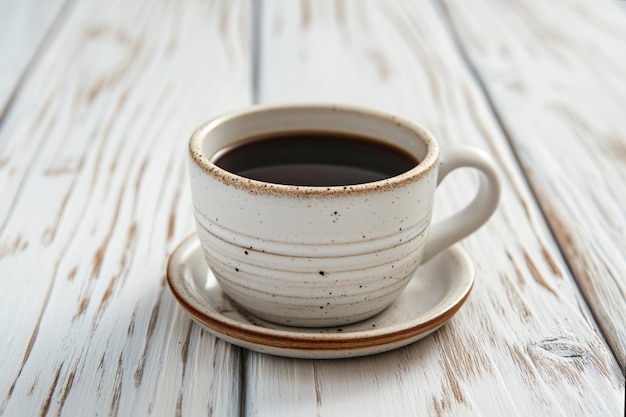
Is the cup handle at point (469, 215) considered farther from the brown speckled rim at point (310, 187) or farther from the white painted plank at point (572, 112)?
the white painted plank at point (572, 112)

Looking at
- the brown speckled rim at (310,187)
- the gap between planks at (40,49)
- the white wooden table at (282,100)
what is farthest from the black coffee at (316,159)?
the gap between planks at (40,49)

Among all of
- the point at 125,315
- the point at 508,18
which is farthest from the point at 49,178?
the point at 508,18

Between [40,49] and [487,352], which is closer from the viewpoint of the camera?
[487,352]

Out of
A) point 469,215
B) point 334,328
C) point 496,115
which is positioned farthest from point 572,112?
point 334,328

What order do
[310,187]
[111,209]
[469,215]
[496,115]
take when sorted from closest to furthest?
1. [310,187]
2. [469,215]
3. [111,209]
4. [496,115]

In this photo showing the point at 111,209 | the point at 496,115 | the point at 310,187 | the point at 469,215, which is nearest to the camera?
the point at 310,187

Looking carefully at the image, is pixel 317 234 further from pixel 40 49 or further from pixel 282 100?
pixel 40 49

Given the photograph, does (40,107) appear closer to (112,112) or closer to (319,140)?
(112,112)
